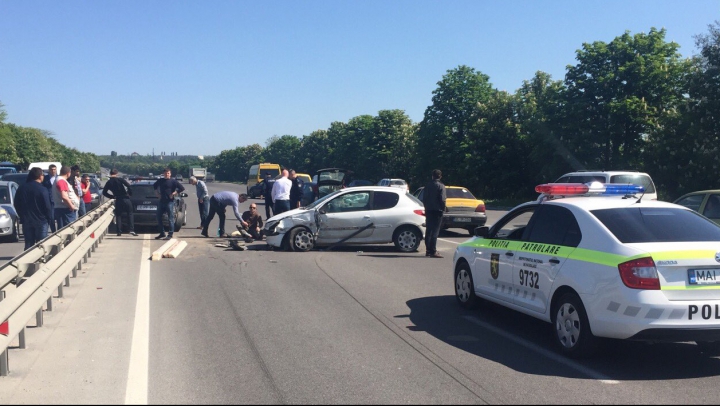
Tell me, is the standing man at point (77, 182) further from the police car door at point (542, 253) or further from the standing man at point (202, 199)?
the police car door at point (542, 253)

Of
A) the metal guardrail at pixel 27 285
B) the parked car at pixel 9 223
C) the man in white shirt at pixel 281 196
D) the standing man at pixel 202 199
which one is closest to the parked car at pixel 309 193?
the standing man at pixel 202 199

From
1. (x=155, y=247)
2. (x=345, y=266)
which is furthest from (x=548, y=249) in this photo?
(x=155, y=247)

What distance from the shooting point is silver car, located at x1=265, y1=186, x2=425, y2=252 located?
1595cm

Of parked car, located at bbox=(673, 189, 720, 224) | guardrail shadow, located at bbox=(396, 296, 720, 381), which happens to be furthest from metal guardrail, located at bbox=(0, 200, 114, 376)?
parked car, located at bbox=(673, 189, 720, 224)

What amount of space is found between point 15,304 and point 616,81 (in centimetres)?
4437

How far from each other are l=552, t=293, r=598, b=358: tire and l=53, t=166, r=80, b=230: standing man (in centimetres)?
1149

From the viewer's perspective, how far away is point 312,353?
6844 mm

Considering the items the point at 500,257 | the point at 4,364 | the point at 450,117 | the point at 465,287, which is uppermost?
the point at 450,117

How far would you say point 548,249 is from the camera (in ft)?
24.1

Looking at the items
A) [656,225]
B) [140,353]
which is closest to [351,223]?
[140,353]

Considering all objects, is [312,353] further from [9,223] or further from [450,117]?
[450,117]

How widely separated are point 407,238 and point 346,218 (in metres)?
1.50

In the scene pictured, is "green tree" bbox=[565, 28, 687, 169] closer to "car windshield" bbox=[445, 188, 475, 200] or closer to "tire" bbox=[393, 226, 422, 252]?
"car windshield" bbox=[445, 188, 475, 200]

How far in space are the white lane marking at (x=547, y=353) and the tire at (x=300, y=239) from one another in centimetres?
768
